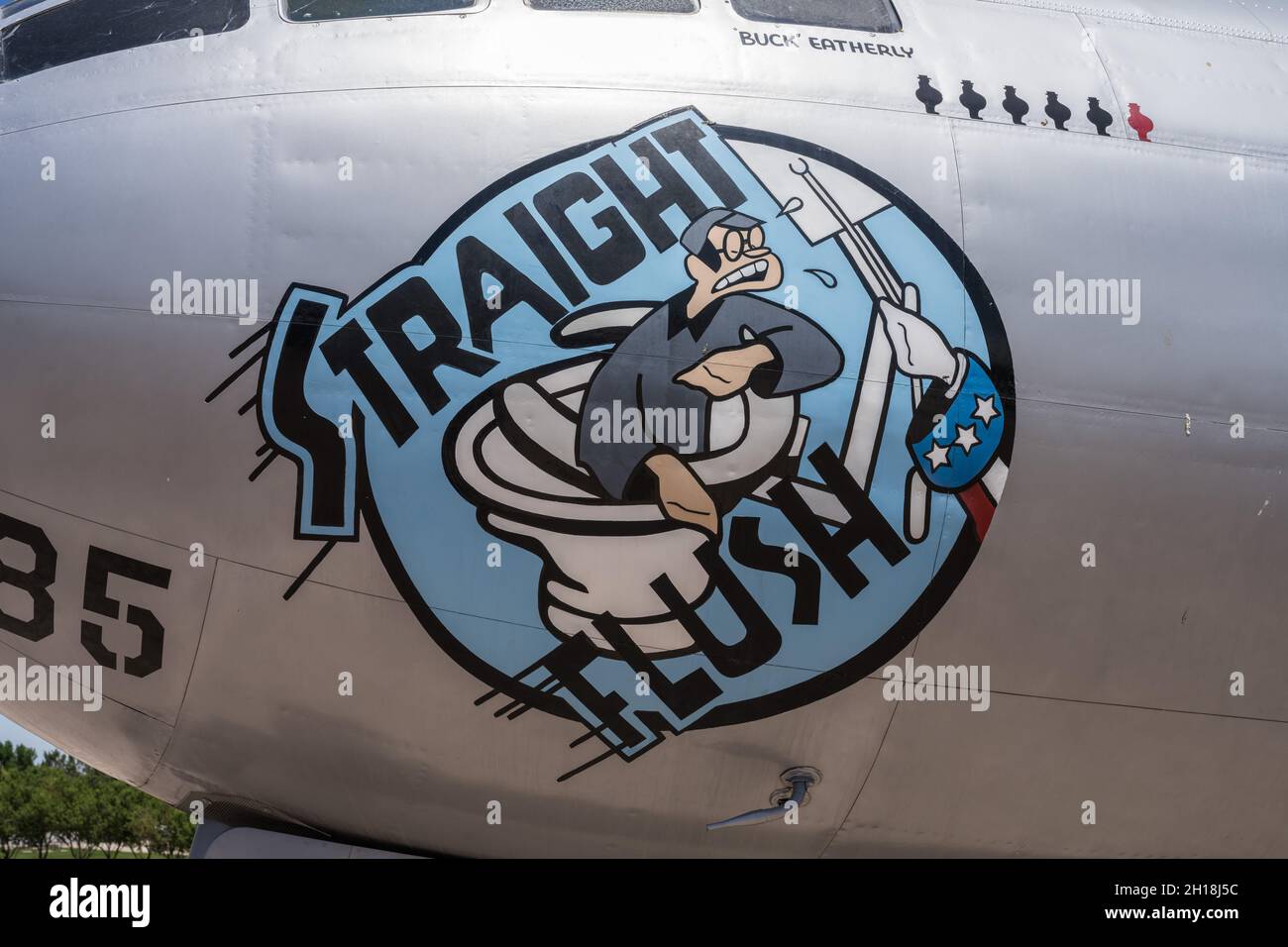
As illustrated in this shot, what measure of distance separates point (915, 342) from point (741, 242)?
44.7 inches

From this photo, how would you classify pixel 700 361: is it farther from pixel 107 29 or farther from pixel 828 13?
pixel 107 29

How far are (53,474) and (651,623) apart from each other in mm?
3293

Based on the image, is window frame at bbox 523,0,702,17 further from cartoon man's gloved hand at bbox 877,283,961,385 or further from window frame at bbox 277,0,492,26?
cartoon man's gloved hand at bbox 877,283,961,385

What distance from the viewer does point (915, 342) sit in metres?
6.39

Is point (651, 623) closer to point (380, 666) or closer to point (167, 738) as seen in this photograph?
point (380, 666)

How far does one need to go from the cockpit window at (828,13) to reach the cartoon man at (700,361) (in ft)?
4.85

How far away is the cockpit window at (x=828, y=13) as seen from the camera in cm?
693

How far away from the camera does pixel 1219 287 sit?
688 centimetres

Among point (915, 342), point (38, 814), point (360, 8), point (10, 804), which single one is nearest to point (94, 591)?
point (360, 8)

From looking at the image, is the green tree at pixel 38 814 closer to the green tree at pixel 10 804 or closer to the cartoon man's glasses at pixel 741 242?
the green tree at pixel 10 804

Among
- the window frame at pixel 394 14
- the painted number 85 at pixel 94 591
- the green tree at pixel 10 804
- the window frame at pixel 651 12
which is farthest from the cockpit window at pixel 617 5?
the green tree at pixel 10 804

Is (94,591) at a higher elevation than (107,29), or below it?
below

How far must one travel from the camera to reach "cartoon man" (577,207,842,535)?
19.9 ft
